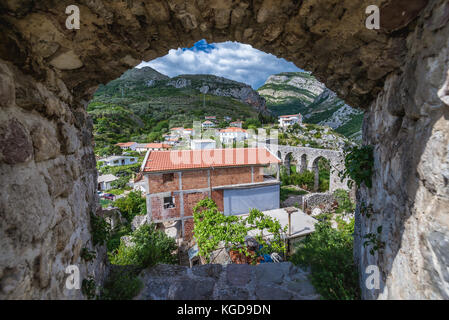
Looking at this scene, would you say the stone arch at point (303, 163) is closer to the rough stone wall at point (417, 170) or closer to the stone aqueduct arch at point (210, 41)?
the stone aqueduct arch at point (210, 41)

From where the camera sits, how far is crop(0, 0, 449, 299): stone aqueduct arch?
48.7 inches

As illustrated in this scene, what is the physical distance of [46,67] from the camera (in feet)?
5.45

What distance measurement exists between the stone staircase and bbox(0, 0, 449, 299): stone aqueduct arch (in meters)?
0.72

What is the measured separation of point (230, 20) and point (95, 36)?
4.06 feet

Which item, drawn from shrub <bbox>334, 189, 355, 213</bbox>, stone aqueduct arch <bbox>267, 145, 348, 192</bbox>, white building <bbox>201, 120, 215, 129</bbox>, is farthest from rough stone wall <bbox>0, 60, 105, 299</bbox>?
white building <bbox>201, 120, 215, 129</bbox>

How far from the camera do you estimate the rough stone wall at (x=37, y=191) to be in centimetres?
116

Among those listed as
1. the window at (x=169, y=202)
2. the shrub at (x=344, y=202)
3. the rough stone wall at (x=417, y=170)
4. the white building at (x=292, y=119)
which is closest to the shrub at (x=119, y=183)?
the window at (x=169, y=202)

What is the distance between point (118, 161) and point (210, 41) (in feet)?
119

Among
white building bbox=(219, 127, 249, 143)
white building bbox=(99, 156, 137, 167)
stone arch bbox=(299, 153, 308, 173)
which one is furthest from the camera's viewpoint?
white building bbox=(219, 127, 249, 143)

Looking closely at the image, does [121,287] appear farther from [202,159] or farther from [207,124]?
→ [207,124]

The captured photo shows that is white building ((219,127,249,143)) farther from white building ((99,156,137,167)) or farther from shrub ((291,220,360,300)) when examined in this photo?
shrub ((291,220,360,300))
